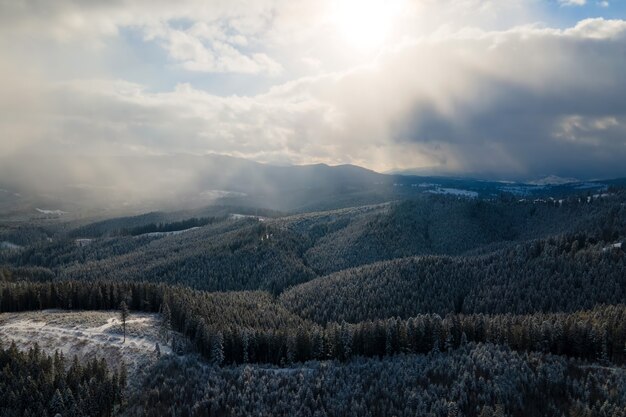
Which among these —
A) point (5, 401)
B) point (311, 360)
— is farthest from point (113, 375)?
point (311, 360)

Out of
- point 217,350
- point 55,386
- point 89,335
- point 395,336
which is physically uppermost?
point 89,335

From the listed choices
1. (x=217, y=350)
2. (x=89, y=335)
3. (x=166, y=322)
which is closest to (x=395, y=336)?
(x=217, y=350)

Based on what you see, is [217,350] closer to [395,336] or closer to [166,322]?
[166,322]

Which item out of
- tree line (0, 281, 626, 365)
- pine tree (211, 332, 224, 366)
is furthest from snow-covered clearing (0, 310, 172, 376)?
pine tree (211, 332, 224, 366)

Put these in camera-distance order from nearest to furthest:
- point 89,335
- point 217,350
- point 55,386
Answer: point 55,386
point 217,350
point 89,335

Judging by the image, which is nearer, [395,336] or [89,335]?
[89,335]

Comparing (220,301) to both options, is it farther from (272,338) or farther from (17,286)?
(17,286)

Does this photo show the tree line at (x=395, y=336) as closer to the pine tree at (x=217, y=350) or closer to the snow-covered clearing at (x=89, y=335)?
the pine tree at (x=217, y=350)

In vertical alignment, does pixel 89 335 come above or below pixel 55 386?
above
